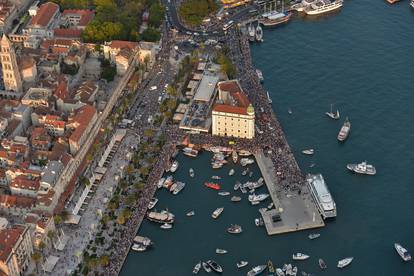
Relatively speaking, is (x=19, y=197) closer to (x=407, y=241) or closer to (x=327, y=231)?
(x=327, y=231)

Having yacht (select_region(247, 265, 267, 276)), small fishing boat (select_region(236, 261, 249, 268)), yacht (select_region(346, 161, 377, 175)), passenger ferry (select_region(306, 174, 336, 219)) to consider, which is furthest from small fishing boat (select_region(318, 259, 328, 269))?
yacht (select_region(346, 161, 377, 175))

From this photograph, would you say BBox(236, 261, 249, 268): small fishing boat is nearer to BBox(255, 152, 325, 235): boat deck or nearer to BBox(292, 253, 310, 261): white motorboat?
BBox(255, 152, 325, 235): boat deck

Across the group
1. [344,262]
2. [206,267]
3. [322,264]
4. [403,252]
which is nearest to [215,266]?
[206,267]

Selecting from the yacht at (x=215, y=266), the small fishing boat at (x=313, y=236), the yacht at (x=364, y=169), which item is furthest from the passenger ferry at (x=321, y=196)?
the yacht at (x=215, y=266)

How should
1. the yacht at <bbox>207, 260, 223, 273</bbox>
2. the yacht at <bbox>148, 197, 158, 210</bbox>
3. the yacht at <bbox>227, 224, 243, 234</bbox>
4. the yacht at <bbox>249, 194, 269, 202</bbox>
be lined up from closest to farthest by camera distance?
the yacht at <bbox>207, 260, 223, 273</bbox> < the yacht at <bbox>227, 224, 243, 234</bbox> < the yacht at <bbox>148, 197, 158, 210</bbox> < the yacht at <bbox>249, 194, 269, 202</bbox>

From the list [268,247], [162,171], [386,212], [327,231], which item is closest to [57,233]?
[162,171]
